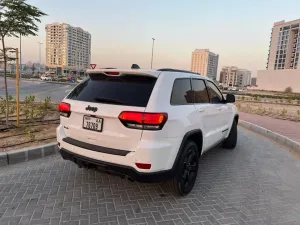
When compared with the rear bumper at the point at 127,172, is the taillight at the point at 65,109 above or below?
above

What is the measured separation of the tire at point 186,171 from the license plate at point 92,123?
115 cm

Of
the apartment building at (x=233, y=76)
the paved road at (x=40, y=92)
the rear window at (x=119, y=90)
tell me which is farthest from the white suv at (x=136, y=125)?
the apartment building at (x=233, y=76)

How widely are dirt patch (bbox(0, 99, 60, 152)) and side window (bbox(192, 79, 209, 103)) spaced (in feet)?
11.5

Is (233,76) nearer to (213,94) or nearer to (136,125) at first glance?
(213,94)

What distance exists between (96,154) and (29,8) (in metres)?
4.66

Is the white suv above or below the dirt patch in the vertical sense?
above

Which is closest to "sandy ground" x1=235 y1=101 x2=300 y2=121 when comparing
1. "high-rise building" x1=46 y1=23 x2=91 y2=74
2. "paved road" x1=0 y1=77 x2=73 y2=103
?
"paved road" x1=0 y1=77 x2=73 y2=103

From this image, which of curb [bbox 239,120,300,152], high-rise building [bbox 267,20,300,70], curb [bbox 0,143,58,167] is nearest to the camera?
curb [bbox 0,143,58,167]

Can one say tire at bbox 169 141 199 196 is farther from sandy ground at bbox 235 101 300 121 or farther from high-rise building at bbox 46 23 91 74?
high-rise building at bbox 46 23 91 74

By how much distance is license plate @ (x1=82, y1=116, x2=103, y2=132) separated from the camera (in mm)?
2878

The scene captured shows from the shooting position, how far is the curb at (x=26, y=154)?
4168 millimetres

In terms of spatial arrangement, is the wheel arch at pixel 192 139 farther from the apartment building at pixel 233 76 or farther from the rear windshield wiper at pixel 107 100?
the apartment building at pixel 233 76

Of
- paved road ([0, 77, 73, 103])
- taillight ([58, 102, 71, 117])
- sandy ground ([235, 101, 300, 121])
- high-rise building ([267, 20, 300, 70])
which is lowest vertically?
paved road ([0, 77, 73, 103])

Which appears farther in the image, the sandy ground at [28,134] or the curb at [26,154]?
the sandy ground at [28,134]
